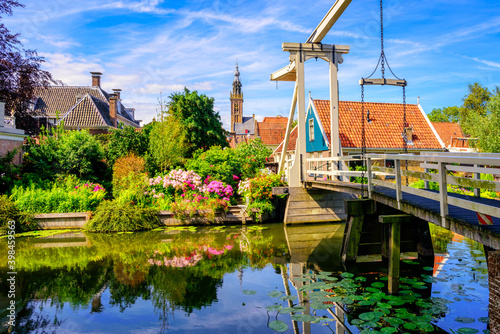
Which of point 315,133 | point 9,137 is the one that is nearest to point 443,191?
point 315,133

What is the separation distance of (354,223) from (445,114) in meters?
57.5

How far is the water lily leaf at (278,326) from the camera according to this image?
4691 millimetres

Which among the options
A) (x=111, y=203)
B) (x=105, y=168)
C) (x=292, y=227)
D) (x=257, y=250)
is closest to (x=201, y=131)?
(x=105, y=168)

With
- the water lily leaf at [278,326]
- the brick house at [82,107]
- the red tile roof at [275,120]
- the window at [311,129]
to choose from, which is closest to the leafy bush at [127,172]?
the water lily leaf at [278,326]

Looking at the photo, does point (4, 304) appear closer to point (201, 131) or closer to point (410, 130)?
point (201, 131)

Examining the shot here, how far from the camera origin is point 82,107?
31078mm

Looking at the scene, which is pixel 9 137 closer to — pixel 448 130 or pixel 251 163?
pixel 251 163

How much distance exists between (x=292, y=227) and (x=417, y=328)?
26.7 ft

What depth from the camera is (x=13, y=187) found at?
521 inches

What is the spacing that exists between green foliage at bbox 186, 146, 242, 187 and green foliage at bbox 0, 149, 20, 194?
7.48 metres

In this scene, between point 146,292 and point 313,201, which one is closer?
point 146,292

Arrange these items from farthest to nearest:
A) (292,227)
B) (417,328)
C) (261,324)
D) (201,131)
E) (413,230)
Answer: (201,131), (292,227), (413,230), (261,324), (417,328)

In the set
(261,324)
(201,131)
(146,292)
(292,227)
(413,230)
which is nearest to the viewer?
(261,324)

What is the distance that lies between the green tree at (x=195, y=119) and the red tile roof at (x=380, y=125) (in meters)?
7.20
